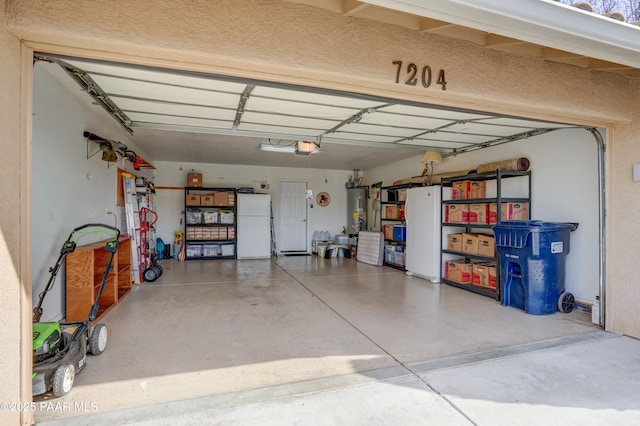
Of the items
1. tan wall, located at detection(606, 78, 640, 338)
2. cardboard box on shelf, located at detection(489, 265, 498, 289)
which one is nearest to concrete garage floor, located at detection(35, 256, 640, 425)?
tan wall, located at detection(606, 78, 640, 338)

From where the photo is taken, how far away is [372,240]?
26.3ft

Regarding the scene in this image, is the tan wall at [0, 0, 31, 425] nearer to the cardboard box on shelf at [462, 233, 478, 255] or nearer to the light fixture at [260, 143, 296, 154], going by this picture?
the light fixture at [260, 143, 296, 154]

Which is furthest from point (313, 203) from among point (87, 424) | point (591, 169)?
point (87, 424)

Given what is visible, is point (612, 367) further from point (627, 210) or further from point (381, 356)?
point (381, 356)

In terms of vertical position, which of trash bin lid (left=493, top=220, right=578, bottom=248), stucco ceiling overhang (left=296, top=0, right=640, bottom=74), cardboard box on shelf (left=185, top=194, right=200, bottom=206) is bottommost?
trash bin lid (left=493, top=220, right=578, bottom=248)

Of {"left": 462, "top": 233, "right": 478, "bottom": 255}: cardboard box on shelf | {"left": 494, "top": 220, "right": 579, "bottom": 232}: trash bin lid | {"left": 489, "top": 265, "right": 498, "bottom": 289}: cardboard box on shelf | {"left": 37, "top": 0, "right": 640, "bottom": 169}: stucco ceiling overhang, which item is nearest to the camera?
{"left": 37, "top": 0, "right": 640, "bottom": 169}: stucco ceiling overhang

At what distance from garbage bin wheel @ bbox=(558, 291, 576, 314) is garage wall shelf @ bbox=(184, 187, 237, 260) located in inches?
277

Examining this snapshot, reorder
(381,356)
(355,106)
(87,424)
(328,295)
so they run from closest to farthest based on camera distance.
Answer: (87,424) < (381,356) < (355,106) < (328,295)

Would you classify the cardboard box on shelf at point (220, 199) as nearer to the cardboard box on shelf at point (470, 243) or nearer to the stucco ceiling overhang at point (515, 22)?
the cardboard box on shelf at point (470, 243)

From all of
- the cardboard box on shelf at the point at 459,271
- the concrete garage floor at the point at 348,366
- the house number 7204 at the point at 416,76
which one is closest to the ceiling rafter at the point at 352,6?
the house number 7204 at the point at 416,76

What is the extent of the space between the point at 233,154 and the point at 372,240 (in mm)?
3884

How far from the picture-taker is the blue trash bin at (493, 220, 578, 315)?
13.3ft

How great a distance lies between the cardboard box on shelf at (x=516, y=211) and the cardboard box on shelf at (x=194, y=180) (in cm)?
693

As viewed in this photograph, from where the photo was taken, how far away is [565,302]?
4.15 metres
